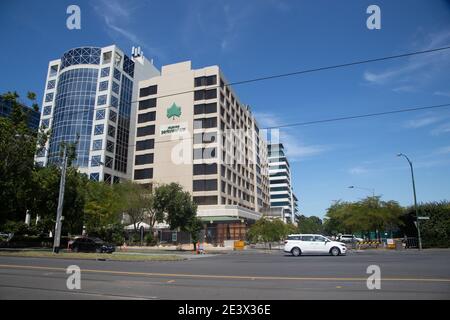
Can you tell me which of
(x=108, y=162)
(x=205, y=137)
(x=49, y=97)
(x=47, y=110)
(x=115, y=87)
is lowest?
(x=108, y=162)

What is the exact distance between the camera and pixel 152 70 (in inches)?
3750

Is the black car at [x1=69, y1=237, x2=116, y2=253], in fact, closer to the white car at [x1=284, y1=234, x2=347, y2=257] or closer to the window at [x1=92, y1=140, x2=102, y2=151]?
the white car at [x1=284, y1=234, x2=347, y2=257]

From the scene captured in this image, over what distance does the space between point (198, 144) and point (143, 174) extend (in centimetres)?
1348

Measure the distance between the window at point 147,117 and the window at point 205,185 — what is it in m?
17.4

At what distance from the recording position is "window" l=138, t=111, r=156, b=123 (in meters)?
68.2

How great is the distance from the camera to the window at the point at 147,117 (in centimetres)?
6819

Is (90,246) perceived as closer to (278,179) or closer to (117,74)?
(117,74)

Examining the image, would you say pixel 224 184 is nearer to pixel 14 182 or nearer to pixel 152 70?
pixel 14 182

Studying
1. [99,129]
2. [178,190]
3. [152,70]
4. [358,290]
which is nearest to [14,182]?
[178,190]

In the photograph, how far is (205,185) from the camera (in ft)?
199

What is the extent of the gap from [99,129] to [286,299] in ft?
241

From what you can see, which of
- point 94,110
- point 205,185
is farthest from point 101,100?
point 205,185

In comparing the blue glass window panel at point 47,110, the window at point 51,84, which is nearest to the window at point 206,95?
the blue glass window panel at point 47,110

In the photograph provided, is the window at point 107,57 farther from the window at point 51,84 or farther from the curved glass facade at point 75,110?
the window at point 51,84
